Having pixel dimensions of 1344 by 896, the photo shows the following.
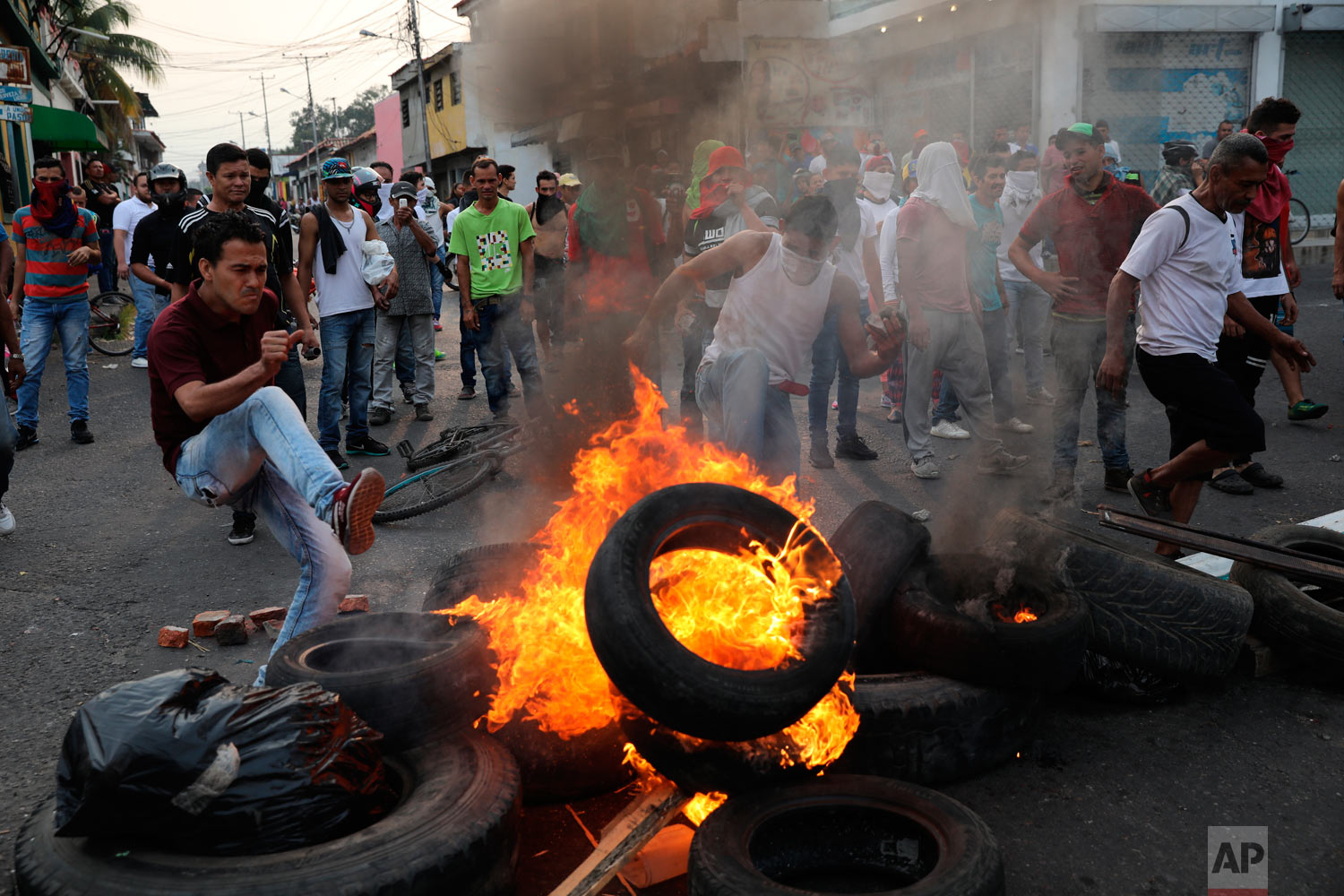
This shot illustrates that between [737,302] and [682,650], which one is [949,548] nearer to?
[737,302]

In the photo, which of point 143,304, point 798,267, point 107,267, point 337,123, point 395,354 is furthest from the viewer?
point 337,123

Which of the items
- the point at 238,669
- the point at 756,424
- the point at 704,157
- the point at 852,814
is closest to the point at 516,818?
the point at 852,814

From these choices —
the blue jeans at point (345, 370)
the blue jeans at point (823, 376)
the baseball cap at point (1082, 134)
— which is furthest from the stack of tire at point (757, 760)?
the blue jeans at point (345, 370)

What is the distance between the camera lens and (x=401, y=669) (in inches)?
120

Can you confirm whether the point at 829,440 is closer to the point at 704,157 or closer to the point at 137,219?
the point at 704,157

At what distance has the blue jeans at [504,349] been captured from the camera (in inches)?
354

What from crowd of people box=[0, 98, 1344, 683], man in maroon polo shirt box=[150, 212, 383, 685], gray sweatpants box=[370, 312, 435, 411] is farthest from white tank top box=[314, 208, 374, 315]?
man in maroon polo shirt box=[150, 212, 383, 685]

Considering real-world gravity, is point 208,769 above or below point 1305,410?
above

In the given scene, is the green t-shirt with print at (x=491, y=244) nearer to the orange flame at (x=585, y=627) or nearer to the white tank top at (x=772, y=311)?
the white tank top at (x=772, y=311)

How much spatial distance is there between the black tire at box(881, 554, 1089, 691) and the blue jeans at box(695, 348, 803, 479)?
1.41m

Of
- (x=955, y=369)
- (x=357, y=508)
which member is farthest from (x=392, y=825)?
(x=955, y=369)

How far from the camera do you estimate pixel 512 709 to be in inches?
129

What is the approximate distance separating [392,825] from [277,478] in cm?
179

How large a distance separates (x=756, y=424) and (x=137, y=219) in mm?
11100
